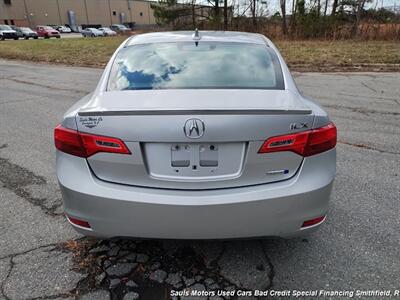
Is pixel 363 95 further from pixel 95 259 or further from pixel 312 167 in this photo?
pixel 95 259

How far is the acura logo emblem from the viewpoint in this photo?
197cm

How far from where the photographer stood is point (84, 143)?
2.12 meters

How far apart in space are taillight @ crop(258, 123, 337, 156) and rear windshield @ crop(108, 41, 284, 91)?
54cm

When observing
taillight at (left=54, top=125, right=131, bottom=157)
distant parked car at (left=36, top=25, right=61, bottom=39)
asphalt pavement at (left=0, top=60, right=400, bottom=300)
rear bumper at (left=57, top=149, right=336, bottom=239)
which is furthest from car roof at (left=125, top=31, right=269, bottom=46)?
distant parked car at (left=36, top=25, right=61, bottom=39)

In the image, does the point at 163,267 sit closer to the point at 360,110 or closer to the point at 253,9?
the point at 360,110

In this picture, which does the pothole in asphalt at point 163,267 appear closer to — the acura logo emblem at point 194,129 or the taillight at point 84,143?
the taillight at point 84,143

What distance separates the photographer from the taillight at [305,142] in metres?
2.04

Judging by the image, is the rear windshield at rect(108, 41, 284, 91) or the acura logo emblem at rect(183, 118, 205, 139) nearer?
the acura logo emblem at rect(183, 118, 205, 139)

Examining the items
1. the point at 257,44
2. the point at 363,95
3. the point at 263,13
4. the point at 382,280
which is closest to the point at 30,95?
the point at 257,44

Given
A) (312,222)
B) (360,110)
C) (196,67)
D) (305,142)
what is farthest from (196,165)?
(360,110)

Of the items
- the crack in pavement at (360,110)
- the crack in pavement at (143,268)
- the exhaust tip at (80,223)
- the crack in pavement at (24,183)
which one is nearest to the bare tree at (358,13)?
the crack in pavement at (360,110)

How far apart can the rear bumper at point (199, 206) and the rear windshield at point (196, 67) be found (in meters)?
0.76

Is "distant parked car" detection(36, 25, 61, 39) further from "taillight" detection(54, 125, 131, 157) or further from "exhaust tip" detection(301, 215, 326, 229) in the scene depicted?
"exhaust tip" detection(301, 215, 326, 229)

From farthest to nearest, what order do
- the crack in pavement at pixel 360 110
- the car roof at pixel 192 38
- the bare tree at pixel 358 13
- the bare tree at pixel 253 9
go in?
1. the bare tree at pixel 253 9
2. the bare tree at pixel 358 13
3. the crack in pavement at pixel 360 110
4. the car roof at pixel 192 38
